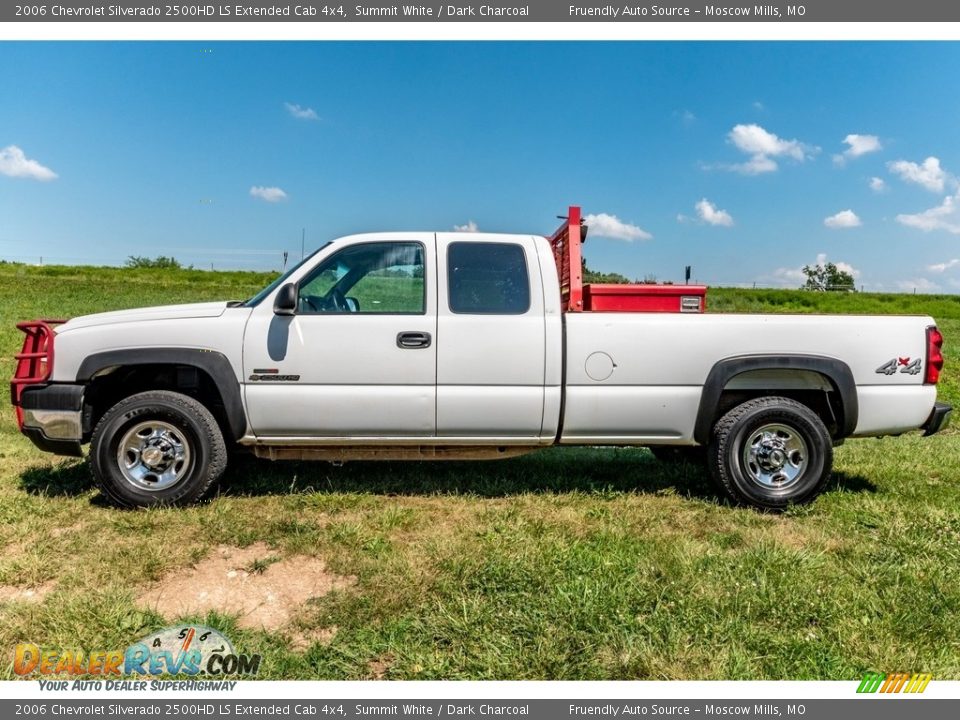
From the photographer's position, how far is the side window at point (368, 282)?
454 centimetres

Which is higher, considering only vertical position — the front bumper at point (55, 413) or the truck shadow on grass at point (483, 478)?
the front bumper at point (55, 413)

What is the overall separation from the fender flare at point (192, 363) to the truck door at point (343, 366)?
0.10 m

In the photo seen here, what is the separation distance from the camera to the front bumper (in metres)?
4.45

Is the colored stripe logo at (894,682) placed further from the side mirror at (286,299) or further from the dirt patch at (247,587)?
the side mirror at (286,299)

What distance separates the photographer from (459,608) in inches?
122

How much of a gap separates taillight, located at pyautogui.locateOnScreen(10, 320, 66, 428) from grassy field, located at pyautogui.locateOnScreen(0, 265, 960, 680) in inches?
30.9

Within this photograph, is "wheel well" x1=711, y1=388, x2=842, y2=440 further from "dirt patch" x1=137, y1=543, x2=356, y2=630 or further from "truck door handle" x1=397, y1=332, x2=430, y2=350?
"dirt patch" x1=137, y1=543, x2=356, y2=630

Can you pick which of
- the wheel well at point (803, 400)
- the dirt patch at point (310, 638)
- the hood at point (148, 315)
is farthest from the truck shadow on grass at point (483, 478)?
the dirt patch at point (310, 638)

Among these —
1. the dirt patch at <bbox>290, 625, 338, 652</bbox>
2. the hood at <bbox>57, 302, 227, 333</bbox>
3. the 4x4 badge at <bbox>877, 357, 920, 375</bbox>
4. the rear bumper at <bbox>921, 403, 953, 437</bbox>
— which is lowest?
the dirt patch at <bbox>290, 625, 338, 652</bbox>

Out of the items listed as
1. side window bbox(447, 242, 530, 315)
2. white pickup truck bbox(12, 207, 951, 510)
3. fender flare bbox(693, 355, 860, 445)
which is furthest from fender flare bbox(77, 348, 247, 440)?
fender flare bbox(693, 355, 860, 445)

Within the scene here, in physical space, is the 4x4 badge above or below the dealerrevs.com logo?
above

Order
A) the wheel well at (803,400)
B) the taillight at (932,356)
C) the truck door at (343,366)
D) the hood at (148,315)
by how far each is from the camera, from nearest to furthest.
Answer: the truck door at (343,366)
the hood at (148,315)
the taillight at (932,356)
the wheel well at (803,400)

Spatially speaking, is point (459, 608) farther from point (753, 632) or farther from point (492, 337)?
point (492, 337)

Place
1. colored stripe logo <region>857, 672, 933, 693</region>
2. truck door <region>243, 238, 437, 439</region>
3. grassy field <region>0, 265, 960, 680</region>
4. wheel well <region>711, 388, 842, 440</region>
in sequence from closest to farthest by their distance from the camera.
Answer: colored stripe logo <region>857, 672, 933, 693</region> < grassy field <region>0, 265, 960, 680</region> < truck door <region>243, 238, 437, 439</region> < wheel well <region>711, 388, 842, 440</region>
